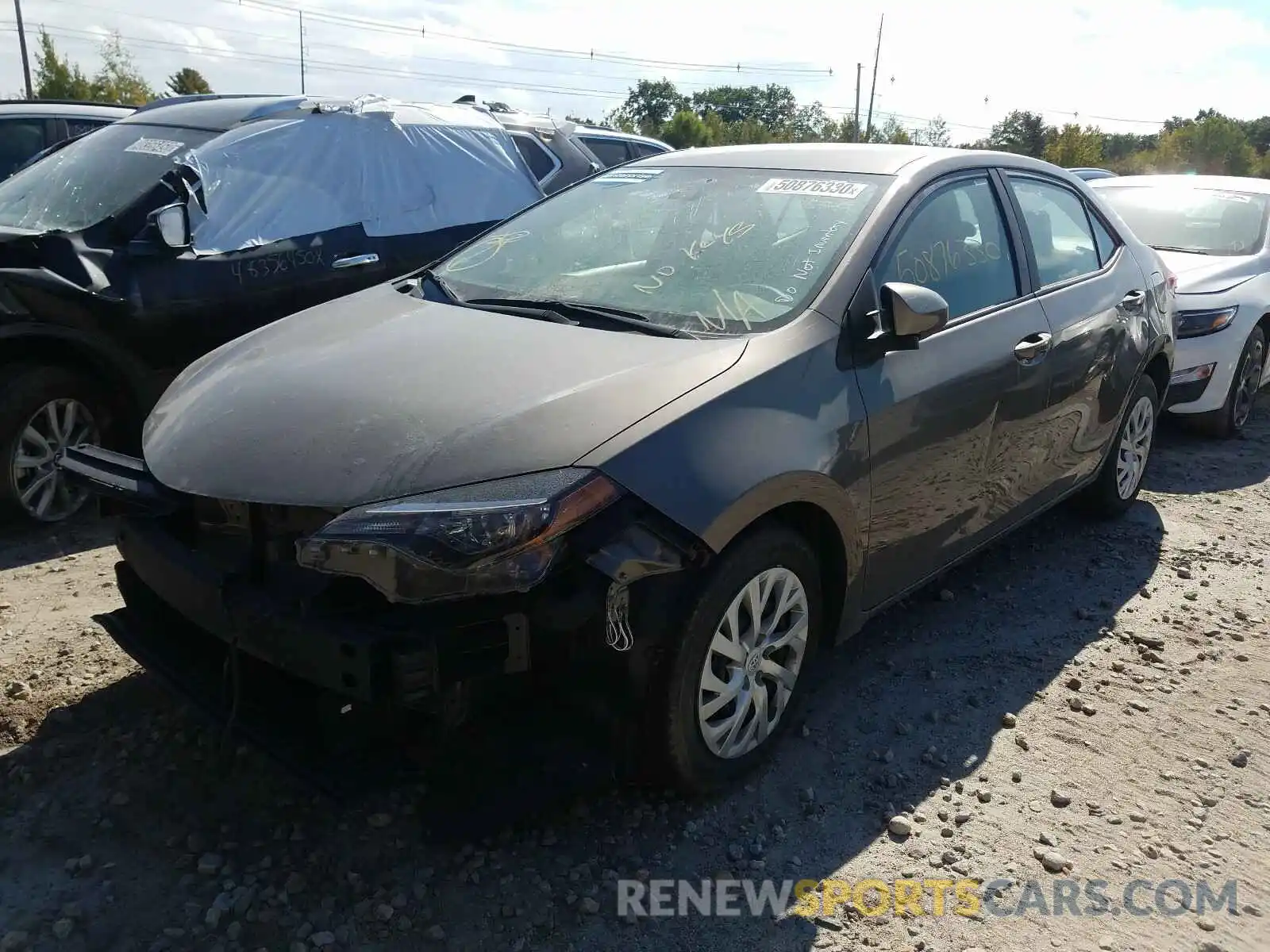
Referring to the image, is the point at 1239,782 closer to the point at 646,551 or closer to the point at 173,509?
the point at 646,551

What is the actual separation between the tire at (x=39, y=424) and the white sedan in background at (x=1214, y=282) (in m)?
5.89

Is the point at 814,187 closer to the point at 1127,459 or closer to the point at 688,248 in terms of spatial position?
the point at 688,248

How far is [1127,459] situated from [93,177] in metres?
5.41

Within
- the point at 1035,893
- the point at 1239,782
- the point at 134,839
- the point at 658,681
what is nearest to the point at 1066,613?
the point at 1239,782

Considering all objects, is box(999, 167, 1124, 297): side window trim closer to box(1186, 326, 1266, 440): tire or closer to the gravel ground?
the gravel ground

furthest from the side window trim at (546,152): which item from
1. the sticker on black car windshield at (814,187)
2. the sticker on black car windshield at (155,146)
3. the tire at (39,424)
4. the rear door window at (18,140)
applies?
the rear door window at (18,140)

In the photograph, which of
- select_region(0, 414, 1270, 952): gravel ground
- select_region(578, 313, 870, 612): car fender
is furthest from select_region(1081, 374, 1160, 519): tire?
select_region(578, 313, 870, 612): car fender

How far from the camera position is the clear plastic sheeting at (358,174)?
17.2 ft

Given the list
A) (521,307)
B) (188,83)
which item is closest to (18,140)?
(521,307)

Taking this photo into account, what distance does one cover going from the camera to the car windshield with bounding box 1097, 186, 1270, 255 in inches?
290

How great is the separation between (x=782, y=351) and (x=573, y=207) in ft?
4.83

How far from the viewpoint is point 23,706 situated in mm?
3227

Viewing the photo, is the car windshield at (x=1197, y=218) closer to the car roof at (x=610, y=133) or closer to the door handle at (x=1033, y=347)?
the car roof at (x=610, y=133)

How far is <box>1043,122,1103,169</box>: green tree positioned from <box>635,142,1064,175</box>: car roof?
48798 mm
